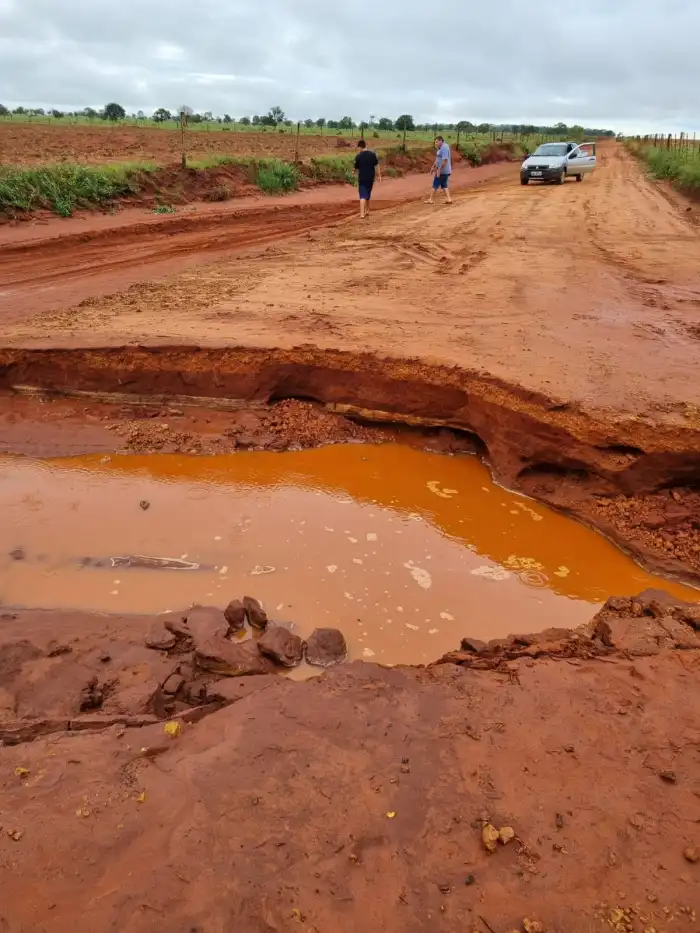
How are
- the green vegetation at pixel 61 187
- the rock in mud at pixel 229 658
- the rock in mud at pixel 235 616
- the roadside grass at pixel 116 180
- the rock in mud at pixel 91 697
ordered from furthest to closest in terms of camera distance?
1. the roadside grass at pixel 116 180
2. the green vegetation at pixel 61 187
3. the rock in mud at pixel 235 616
4. the rock in mud at pixel 229 658
5. the rock in mud at pixel 91 697

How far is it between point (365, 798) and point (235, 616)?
1759 millimetres

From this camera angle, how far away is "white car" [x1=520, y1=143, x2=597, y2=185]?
872 inches

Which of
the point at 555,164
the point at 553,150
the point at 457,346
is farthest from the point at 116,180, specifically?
the point at 553,150

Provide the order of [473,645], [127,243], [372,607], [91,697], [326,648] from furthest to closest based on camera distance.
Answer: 1. [127,243]
2. [372,607]
3. [326,648]
4. [473,645]
5. [91,697]

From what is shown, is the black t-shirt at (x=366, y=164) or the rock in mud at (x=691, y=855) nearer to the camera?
the rock in mud at (x=691, y=855)

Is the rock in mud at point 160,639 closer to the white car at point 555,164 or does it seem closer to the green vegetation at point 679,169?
the green vegetation at point 679,169

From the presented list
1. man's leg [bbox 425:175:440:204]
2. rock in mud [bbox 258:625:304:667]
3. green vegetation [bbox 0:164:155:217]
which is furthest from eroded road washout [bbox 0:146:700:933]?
man's leg [bbox 425:175:440:204]

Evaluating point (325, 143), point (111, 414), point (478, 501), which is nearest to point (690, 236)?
point (478, 501)

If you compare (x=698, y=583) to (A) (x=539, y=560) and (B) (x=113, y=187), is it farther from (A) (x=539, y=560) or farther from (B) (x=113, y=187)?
(B) (x=113, y=187)

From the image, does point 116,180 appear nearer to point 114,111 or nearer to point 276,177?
point 276,177

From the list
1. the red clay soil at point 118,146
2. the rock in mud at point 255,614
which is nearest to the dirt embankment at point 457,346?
the rock in mud at point 255,614

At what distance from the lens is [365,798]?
2.35m

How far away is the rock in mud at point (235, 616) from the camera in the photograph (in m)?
3.91

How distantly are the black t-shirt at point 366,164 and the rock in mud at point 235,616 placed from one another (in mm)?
12056
